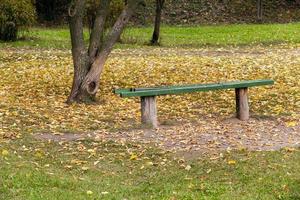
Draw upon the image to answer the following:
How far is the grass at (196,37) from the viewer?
70.4 feet

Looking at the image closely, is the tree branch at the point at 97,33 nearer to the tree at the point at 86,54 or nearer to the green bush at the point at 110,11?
the tree at the point at 86,54

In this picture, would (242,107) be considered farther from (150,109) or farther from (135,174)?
(135,174)

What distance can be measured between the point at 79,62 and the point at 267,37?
1342cm

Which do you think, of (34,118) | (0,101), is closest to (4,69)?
(0,101)

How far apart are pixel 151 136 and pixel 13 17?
1415cm

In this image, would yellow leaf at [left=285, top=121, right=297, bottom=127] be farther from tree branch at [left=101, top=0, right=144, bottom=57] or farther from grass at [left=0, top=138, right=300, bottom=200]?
tree branch at [left=101, top=0, right=144, bottom=57]

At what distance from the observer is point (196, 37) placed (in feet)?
80.3

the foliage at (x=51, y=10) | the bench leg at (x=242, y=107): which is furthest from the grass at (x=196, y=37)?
the bench leg at (x=242, y=107)

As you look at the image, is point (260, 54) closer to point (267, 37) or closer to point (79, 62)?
point (267, 37)

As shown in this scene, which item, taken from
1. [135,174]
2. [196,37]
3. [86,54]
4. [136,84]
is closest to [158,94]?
[135,174]

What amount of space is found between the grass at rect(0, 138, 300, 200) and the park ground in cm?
1

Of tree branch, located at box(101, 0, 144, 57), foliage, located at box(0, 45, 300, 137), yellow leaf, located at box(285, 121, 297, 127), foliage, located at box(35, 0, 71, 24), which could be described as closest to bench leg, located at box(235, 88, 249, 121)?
foliage, located at box(0, 45, 300, 137)

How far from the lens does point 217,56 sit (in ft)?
56.6

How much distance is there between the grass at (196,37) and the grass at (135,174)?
527 inches
